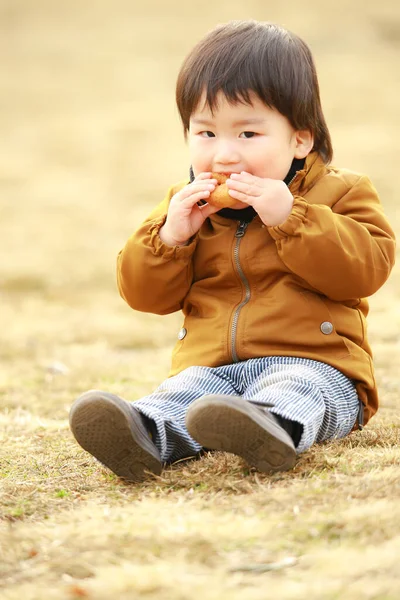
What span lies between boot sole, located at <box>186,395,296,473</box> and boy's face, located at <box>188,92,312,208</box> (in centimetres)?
101

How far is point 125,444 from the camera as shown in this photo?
9.96 feet

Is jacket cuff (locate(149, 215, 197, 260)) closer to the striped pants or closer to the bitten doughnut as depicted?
the bitten doughnut

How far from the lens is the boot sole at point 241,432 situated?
9.20 ft

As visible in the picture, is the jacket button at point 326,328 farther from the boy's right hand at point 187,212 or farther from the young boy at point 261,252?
the boy's right hand at point 187,212

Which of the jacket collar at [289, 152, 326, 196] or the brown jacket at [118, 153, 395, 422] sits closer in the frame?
the brown jacket at [118, 153, 395, 422]

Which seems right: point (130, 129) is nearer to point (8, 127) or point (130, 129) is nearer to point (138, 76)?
point (8, 127)

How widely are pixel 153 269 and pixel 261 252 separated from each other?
0.43m

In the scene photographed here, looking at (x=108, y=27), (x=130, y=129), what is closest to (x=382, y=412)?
(x=130, y=129)

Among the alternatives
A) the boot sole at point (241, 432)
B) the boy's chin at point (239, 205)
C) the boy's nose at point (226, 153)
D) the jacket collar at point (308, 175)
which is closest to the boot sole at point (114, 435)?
the boot sole at point (241, 432)

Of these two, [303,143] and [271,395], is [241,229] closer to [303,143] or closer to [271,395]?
[303,143]

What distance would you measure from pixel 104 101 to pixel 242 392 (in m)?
21.6

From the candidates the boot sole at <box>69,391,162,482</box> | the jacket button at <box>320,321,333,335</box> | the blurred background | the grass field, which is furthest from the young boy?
the blurred background

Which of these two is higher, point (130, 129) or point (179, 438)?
point (179, 438)

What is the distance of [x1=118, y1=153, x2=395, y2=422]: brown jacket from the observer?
3.41 metres
